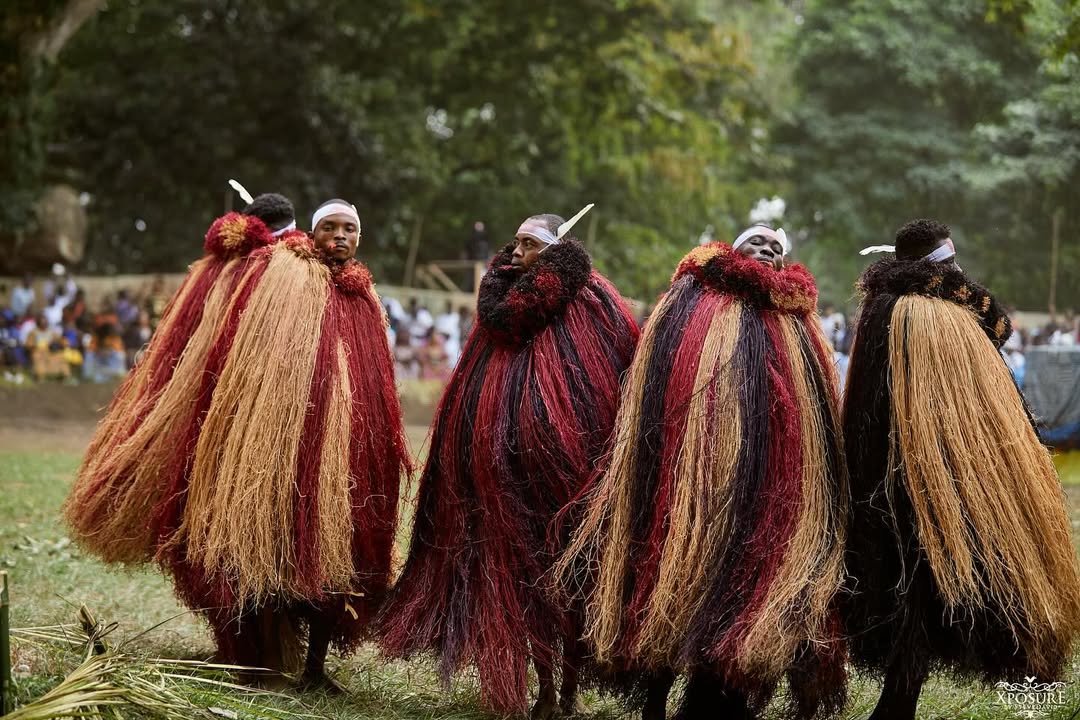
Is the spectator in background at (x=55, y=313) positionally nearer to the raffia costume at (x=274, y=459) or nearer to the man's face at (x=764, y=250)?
the raffia costume at (x=274, y=459)

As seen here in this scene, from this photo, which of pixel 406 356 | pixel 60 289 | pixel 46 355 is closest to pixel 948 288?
pixel 406 356

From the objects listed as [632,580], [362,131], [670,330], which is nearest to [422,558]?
[632,580]

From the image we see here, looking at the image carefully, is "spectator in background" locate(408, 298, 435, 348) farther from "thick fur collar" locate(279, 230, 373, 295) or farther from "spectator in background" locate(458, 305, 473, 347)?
"thick fur collar" locate(279, 230, 373, 295)

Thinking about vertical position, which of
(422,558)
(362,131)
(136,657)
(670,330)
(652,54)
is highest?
(652,54)

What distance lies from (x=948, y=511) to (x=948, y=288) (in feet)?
2.87

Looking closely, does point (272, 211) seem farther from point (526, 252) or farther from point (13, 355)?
point (13, 355)

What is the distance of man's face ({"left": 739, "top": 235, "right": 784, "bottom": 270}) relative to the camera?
521 centimetres

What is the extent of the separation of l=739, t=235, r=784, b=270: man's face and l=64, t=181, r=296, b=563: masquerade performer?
2344 mm

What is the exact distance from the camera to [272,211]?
649 centimetres

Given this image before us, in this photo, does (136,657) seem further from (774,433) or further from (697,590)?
(774,433)

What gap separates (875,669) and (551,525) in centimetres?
136

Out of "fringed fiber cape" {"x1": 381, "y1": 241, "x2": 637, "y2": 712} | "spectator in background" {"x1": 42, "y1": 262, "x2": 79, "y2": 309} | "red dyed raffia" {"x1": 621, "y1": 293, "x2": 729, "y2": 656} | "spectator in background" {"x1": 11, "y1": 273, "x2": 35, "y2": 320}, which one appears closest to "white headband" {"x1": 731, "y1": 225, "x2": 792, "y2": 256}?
"red dyed raffia" {"x1": 621, "y1": 293, "x2": 729, "y2": 656}

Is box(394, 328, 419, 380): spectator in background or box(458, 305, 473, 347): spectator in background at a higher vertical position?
box(458, 305, 473, 347): spectator in background

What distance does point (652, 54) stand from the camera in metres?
21.8
